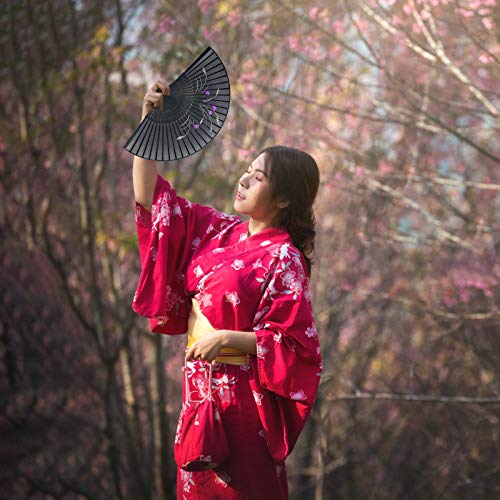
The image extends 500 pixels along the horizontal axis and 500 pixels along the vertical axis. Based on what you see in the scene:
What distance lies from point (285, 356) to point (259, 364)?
2.8 inches

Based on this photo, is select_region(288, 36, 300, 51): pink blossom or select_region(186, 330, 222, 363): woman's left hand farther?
select_region(288, 36, 300, 51): pink blossom

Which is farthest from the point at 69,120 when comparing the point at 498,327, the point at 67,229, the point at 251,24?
the point at 498,327

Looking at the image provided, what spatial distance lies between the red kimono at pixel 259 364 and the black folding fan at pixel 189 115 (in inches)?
12.7

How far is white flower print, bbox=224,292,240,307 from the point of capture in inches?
80.4

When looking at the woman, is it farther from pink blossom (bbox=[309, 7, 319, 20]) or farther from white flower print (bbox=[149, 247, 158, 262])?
pink blossom (bbox=[309, 7, 319, 20])

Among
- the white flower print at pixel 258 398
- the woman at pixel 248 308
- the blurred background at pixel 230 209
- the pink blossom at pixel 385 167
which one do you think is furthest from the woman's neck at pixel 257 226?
the pink blossom at pixel 385 167

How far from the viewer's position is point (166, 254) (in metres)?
2.20

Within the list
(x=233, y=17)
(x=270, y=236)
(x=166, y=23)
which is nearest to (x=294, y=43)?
(x=233, y=17)

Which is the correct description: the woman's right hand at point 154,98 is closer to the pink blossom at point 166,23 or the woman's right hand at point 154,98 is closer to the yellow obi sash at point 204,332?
the yellow obi sash at point 204,332

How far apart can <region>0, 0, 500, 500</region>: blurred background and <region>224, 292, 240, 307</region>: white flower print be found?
54.5 inches

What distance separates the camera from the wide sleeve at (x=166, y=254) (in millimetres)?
2199

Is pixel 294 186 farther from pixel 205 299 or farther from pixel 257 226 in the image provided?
pixel 205 299

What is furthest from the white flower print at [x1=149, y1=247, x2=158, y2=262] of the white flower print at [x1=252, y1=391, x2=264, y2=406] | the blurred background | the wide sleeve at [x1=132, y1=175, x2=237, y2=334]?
the blurred background

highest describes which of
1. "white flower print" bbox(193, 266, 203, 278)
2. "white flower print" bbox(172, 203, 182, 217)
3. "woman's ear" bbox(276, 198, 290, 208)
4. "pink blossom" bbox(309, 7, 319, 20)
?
"pink blossom" bbox(309, 7, 319, 20)
